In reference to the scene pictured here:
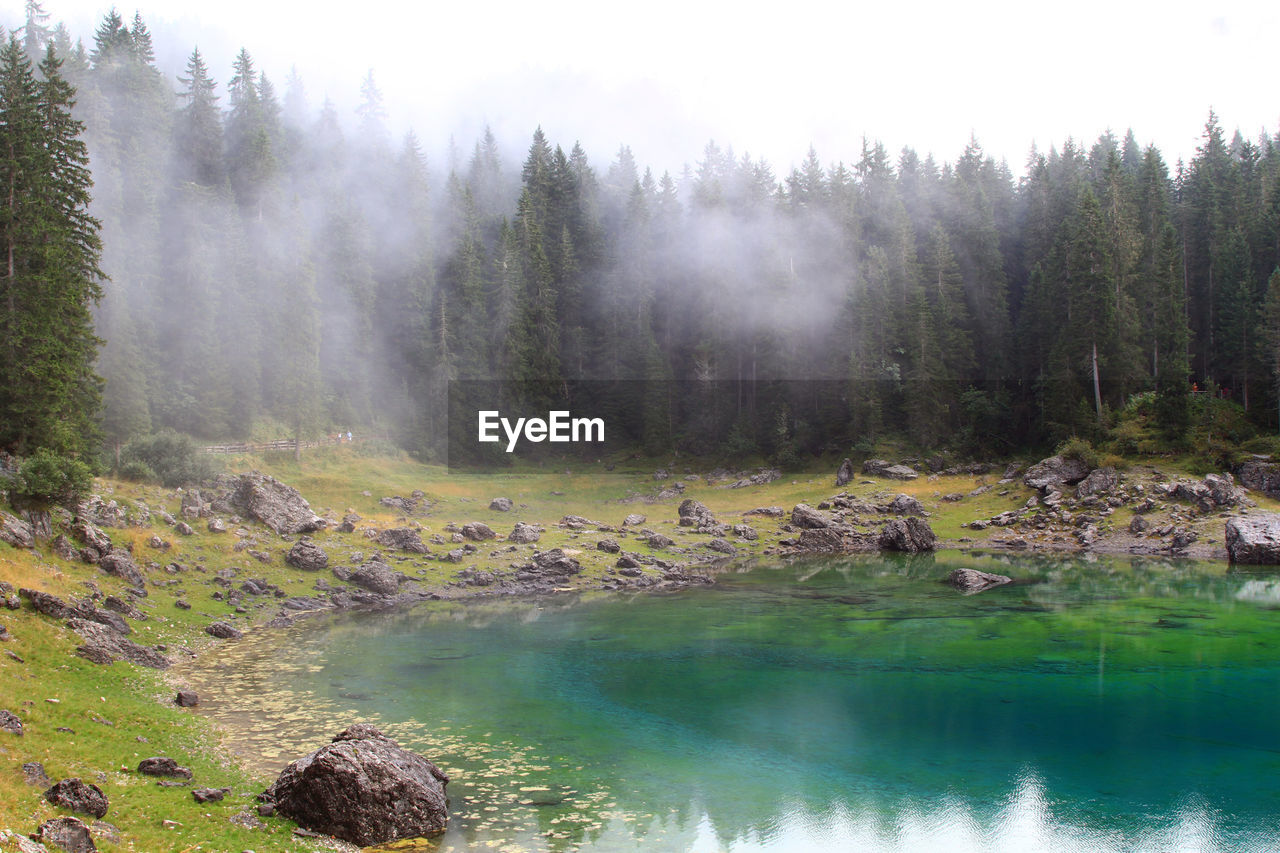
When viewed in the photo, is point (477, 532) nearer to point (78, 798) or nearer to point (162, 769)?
point (162, 769)

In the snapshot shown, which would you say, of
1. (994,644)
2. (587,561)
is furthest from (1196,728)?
(587,561)

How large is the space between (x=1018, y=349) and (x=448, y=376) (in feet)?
229

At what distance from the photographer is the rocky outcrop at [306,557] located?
45188mm

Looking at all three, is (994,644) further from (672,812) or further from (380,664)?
(380,664)

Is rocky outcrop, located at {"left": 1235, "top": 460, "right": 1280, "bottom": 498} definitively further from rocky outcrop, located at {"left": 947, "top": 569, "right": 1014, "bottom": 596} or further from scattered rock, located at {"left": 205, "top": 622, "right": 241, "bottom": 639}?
scattered rock, located at {"left": 205, "top": 622, "right": 241, "bottom": 639}

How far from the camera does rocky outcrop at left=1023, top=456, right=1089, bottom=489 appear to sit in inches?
2739

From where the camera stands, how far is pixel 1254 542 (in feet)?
176

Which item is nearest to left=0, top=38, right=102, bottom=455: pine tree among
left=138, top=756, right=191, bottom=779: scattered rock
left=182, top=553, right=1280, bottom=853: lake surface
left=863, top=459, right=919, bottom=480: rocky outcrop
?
left=182, top=553, right=1280, bottom=853: lake surface

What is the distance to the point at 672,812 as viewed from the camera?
18094 mm

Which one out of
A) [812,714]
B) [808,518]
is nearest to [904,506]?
[808,518]

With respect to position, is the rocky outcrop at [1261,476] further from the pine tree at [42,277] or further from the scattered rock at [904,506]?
the pine tree at [42,277]

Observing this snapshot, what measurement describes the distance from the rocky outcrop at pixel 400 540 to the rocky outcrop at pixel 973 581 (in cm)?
3426

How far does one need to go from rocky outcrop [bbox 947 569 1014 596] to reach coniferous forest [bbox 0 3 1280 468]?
105 ft

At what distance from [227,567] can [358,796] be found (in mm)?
29930
